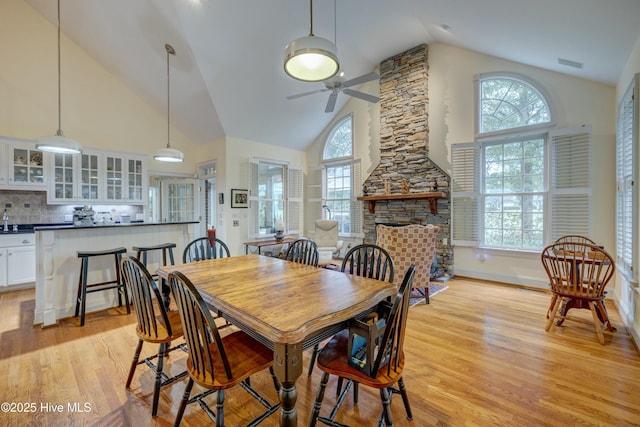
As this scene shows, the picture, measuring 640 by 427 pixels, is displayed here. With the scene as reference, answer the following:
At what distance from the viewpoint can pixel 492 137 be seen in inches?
187

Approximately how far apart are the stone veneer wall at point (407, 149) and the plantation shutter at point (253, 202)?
8.37 feet

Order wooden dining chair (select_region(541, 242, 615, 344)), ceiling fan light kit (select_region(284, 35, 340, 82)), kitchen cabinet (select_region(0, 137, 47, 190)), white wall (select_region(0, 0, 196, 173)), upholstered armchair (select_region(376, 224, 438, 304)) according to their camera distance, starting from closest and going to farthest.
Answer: ceiling fan light kit (select_region(284, 35, 340, 82)), wooden dining chair (select_region(541, 242, 615, 344)), upholstered armchair (select_region(376, 224, 438, 304)), kitchen cabinet (select_region(0, 137, 47, 190)), white wall (select_region(0, 0, 196, 173))

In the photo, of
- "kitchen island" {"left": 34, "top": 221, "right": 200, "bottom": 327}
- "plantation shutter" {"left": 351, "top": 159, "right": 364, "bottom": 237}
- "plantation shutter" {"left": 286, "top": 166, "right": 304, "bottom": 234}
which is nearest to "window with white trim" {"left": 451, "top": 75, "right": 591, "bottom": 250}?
"plantation shutter" {"left": 351, "top": 159, "right": 364, "bottom": 237}

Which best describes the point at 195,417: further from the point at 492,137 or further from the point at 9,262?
the point at 492,137

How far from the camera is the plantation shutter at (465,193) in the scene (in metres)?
4.91

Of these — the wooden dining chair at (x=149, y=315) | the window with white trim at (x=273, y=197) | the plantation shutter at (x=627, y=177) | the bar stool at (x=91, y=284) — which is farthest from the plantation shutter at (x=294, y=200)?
the plantation shutter at (x=627, y=177)

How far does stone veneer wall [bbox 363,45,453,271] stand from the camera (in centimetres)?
525

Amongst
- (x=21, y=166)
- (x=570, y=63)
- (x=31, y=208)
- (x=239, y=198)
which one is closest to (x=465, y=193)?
(x=570, y=63)

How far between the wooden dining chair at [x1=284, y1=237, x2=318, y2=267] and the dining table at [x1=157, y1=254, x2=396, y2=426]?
44 centimetres

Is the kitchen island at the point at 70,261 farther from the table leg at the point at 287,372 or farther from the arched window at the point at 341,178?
the arched window at the point at 341,178

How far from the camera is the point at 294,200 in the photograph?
6996 millimetres

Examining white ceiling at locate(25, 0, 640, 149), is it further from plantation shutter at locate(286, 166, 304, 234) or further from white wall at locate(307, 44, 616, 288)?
plantation shutter at locate(286, 166, 304, 234)

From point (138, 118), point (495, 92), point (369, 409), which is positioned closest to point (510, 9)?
point (495, 92)

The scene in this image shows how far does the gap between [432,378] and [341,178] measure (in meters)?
5.31
